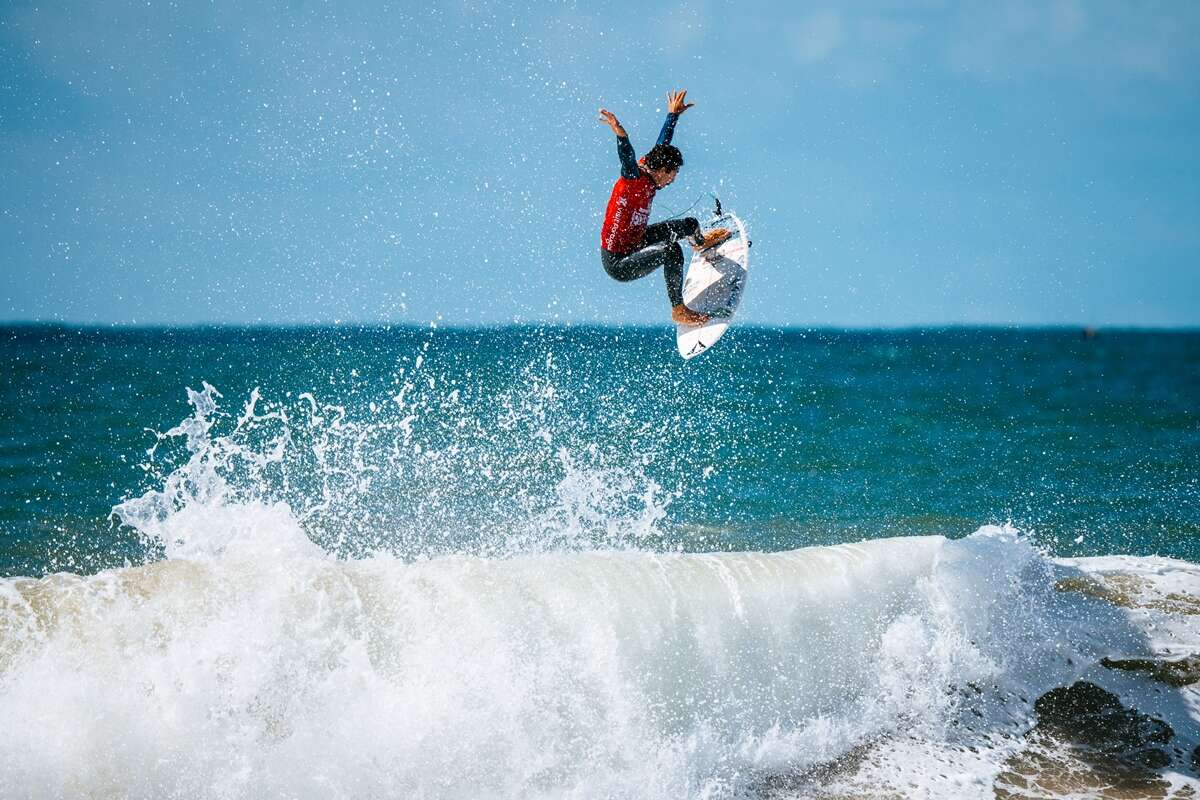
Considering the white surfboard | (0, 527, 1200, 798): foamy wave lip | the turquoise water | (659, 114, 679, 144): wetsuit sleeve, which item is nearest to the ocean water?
(0, 527, 1200, 798): foamy wave lip

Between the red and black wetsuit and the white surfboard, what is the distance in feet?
1.69

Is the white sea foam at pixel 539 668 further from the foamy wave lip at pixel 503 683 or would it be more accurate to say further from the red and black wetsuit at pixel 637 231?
the red and black wetsuit at pixel 637 231

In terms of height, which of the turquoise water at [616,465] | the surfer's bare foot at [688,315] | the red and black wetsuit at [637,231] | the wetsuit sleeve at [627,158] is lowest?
the turquoise water at [616,465]

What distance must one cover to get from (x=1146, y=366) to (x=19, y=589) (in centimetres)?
6366

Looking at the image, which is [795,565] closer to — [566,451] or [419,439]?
[566,451]

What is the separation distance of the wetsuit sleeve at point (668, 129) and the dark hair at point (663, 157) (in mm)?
49

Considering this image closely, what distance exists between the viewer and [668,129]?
827cm

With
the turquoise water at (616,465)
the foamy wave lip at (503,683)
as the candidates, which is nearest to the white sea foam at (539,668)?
the foamy wave lip at (503,683)

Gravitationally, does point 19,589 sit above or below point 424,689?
above

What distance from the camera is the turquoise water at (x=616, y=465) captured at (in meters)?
11.8

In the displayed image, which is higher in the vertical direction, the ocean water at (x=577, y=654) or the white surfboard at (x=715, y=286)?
the white surfboard at (x=715, y=286)

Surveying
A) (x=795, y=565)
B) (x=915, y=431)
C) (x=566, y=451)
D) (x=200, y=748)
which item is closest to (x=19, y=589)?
(x=200, y=748)

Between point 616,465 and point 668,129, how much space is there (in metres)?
9.77

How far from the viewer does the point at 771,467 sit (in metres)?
17.5
